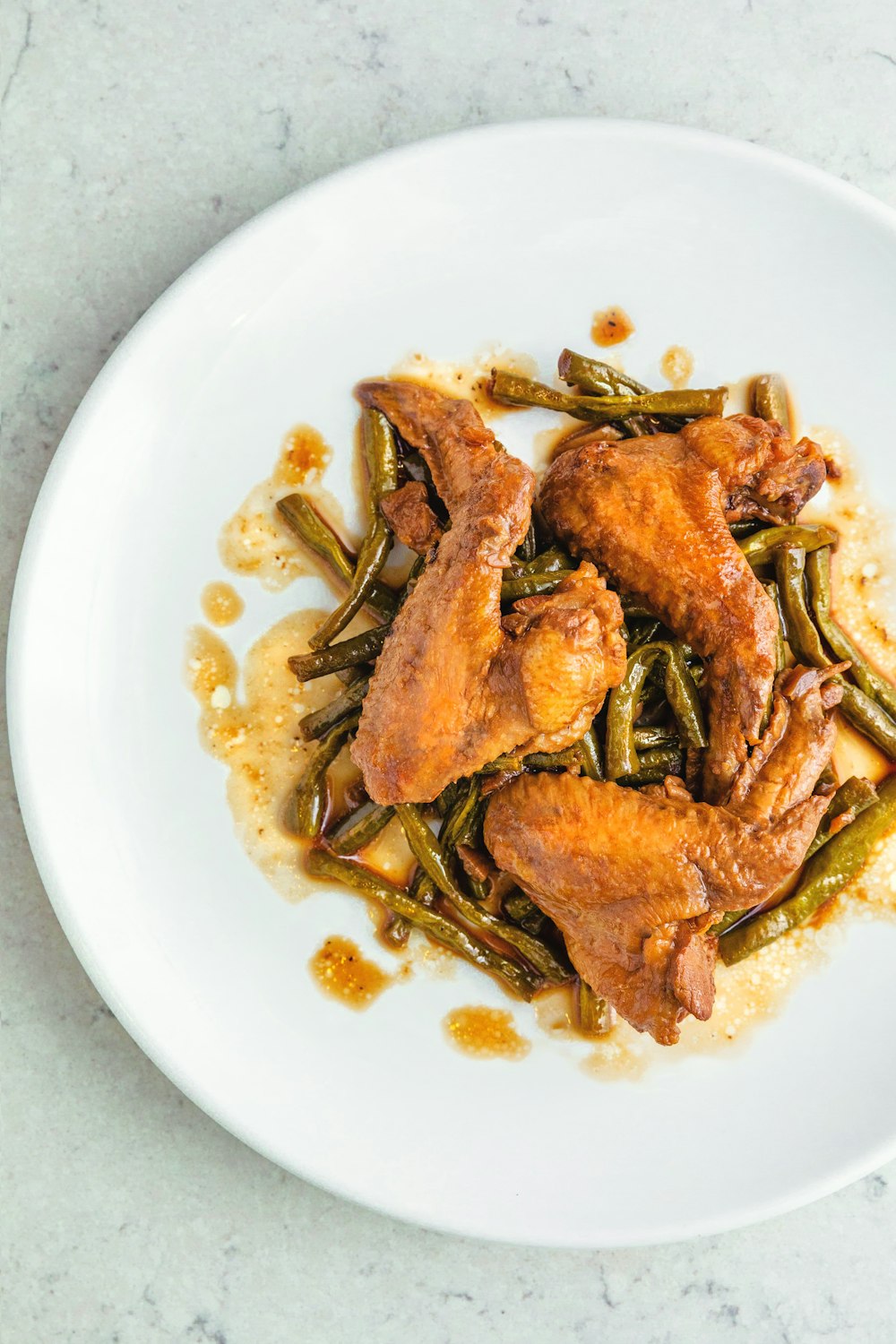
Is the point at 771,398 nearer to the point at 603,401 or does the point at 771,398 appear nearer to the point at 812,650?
the point at 603,401

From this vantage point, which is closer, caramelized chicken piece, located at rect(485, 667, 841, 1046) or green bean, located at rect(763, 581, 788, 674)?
caramelized chicken piece, located at rect(485, 667, 841, 1046)

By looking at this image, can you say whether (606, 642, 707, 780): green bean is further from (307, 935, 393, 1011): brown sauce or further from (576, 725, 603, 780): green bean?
(307, 935, 393, 1011): brown sauce

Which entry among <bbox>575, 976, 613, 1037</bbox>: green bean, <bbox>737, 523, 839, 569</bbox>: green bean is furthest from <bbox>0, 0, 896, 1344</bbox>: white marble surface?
<bbox>737, 523, 839, 569</bbox>: green bean

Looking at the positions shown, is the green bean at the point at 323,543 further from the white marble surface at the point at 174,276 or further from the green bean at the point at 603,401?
the white marble surface at the point at 174,276

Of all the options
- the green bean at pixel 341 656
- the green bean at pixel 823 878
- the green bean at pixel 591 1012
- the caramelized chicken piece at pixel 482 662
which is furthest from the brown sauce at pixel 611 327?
the green bean at pixel 591 1012

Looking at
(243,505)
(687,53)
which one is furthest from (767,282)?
(243,505)

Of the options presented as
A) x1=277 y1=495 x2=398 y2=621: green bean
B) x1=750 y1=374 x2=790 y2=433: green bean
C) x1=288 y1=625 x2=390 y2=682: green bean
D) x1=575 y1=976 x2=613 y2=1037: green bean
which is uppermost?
x1=750 y1=374 x2=790 y2=433: green bean

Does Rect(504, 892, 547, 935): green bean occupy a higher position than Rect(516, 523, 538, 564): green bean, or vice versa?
Rect(516, 523, 538, 564): green bean

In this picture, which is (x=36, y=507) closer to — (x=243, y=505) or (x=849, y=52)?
(x=243, y=505)
